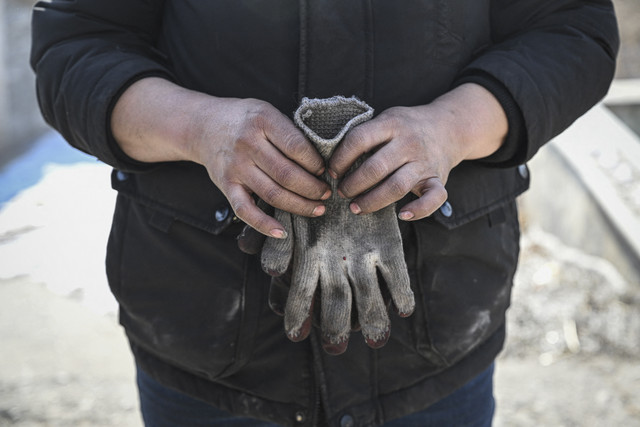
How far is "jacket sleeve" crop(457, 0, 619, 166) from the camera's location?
1045 mm

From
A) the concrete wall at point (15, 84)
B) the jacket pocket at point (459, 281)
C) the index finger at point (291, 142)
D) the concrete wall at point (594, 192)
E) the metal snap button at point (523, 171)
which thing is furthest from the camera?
the concrete wall at point (15, 84)

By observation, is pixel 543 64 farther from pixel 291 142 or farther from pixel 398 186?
pixel 291 142

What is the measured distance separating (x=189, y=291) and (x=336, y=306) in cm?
30

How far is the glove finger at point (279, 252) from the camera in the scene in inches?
36.7

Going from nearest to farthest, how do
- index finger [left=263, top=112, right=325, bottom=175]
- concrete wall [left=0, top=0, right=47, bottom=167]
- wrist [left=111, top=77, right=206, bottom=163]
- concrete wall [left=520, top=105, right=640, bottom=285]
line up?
index finger [left=263, top=112, right=325, bottom=175], wrist [left=111, top=77, right=206, bottom=163], concrete wall [left=520, top=105, right=640, bottom=285], concrete wall [left=0, top=0, right=47, bottom=167]

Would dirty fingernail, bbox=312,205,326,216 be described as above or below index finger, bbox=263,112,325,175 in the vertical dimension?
below

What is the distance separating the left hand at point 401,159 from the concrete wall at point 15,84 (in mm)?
3080

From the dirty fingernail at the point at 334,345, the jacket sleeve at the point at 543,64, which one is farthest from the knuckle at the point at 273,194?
the jacket sleeve at the point at 543,64

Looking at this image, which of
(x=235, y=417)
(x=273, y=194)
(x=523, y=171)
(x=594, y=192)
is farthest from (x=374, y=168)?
(x=594, y=192)

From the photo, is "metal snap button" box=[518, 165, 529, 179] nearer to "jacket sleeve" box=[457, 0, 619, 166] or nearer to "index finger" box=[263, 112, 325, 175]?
"jacket sleeve" box=[457, 0, 619, 166]

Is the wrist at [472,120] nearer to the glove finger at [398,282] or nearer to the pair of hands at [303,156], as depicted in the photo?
the pair of hands at [303,156]

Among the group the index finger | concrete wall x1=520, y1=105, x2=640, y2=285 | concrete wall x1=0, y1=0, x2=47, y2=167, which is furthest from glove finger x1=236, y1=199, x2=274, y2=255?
concrete wall x1=0, y1=0, x2=47, y2=167

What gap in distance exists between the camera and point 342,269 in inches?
38.0

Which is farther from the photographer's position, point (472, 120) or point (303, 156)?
point (472, 120)
